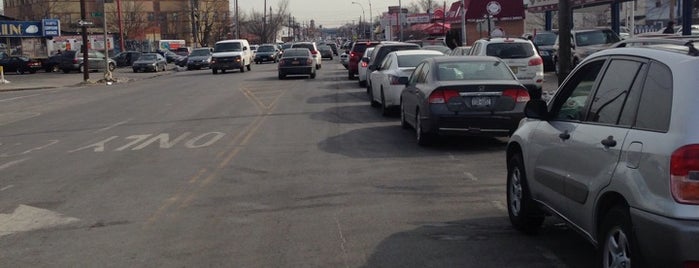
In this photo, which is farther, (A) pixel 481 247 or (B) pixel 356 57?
(B) pixel 356 57

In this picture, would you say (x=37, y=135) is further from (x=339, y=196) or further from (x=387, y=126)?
(x=339, y=196)

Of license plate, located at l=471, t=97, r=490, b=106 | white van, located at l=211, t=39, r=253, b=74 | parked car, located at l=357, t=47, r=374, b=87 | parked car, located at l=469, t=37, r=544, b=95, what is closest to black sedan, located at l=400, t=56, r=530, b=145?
license plate, located at l=471, t=97, r=490, b=106

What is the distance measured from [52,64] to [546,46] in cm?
3750

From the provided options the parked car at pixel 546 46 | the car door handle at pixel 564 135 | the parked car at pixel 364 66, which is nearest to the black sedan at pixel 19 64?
the parked car at pixel 364 66

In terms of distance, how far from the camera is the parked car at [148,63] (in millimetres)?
52344

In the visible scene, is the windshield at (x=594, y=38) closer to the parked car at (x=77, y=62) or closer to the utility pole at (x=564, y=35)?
the utility pole at (x=564, y=35)

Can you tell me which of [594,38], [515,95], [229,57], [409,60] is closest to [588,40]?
[594,38]

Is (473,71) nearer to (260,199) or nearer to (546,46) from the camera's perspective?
(260,199)

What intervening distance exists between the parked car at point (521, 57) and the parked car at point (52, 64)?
134ft

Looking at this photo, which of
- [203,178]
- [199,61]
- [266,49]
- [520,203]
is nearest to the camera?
[520,203]

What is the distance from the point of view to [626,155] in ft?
14.1

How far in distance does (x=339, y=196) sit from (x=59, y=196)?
3.34 meters

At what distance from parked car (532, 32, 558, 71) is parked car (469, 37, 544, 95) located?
471 inches

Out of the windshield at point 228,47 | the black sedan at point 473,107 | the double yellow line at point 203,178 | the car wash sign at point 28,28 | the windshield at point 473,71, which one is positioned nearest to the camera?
the double yellow line at point 203,178
